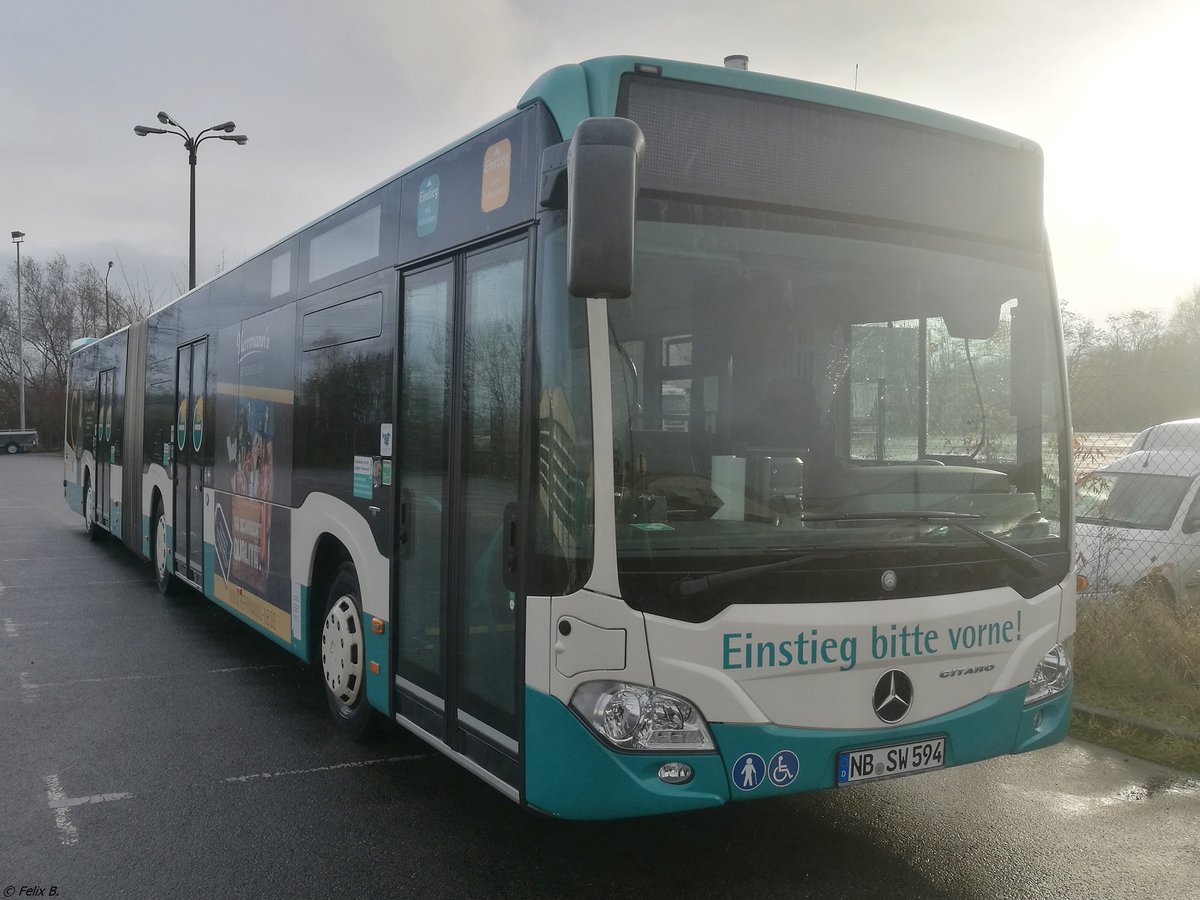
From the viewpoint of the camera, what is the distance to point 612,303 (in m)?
3.57

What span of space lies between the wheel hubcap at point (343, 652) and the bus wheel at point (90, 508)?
1101 centimetres

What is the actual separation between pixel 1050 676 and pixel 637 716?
1.90 meters

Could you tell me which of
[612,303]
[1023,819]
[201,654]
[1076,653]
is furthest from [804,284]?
[201,654]

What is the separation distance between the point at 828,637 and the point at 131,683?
17.2 ft

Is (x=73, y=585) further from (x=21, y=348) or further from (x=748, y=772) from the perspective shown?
(x=21, y=348)

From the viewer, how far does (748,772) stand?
11.8 feet

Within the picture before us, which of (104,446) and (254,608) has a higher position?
(104,446)

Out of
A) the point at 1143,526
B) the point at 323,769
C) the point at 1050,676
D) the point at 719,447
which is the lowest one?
the point at 323,769

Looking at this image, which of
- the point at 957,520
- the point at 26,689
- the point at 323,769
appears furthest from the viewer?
the point at 26,689

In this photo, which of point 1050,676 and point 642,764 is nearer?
point 642,764

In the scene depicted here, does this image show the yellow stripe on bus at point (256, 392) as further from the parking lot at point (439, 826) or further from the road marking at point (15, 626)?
the road marking at point (15, 626)

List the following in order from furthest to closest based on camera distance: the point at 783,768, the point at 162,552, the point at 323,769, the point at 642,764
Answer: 1. the point at 162,552
2. the point at 323,769
3. the point at 783,768
4. the point at 642,764

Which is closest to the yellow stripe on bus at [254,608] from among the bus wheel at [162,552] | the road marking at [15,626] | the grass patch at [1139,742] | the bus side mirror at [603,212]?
the road marking at [15,626]

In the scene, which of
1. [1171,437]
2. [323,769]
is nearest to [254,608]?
[323,769]
